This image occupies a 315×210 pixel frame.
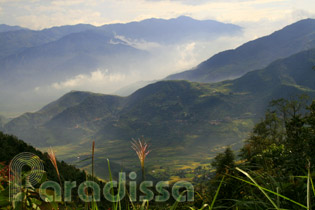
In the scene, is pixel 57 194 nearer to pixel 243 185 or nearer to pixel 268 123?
pixel 243 185

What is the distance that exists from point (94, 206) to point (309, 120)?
24017mm

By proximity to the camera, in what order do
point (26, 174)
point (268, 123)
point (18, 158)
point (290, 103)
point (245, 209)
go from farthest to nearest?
point (268, 123)
point (290, 103)
point (245, 209)
point (26, 174)
point (18, 158)

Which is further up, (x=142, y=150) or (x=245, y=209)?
(x=142, y=150)

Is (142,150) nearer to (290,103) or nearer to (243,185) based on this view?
(243,185)

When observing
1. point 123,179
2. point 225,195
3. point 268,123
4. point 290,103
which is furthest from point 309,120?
point 268,123

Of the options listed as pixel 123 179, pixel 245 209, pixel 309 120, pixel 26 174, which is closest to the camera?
pixel 26 174

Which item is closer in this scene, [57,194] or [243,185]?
[57,194]

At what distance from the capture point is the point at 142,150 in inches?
110

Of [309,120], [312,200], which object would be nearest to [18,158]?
[312,200]

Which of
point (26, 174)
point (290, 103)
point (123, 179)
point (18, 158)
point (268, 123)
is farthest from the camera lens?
point (268, 123)

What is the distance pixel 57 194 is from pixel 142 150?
1357 millimetres

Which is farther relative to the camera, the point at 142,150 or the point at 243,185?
the point at 243,185

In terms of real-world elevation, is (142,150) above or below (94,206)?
above

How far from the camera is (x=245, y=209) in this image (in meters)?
3.26
